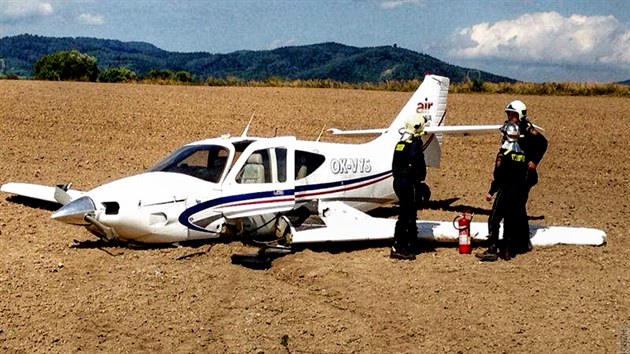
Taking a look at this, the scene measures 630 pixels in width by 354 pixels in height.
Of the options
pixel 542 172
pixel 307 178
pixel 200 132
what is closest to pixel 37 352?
pixel 307 178

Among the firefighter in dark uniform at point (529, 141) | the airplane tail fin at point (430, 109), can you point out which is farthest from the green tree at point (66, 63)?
the firefighter in dark uniform at point (529, 141)

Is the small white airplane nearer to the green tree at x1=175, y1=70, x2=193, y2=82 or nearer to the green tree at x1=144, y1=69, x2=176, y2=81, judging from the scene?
the green tree at x1=144, y1=69, x2=176, y2=81

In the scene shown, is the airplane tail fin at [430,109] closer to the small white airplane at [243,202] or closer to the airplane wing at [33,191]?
the small white airplane at [243,202]

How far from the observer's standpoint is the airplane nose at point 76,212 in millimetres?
9759

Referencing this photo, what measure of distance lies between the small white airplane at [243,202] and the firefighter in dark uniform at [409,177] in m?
0.56

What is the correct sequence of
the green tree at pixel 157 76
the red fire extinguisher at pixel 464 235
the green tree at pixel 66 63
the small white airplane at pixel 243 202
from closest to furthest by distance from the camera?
the small white airplane at pixel 243 202, the red fire extinguisher at pixel 464 235, the green tree at pixel 157 76, the green tree at pixel 66 63

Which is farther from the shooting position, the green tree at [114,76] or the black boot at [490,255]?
the green tree at [114,76]

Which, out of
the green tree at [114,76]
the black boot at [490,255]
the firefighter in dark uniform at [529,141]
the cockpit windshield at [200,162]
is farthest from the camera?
the green tree at [114,76]

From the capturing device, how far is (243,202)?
10852mm

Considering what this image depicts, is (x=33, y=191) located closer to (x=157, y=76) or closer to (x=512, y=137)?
(x=512, y=137)

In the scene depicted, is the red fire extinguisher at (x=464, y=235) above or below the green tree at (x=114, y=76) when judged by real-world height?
below

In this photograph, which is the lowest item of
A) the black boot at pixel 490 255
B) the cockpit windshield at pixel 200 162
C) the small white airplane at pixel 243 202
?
the black boot at pixel 490 255

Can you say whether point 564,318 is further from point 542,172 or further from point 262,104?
point 262,104

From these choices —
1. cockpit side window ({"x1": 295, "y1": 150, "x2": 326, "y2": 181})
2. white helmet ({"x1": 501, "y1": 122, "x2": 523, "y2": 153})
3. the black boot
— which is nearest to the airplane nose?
cockpit side window ({"x1": 295, "y1": 150, "x2": 326, "y2": 181})
